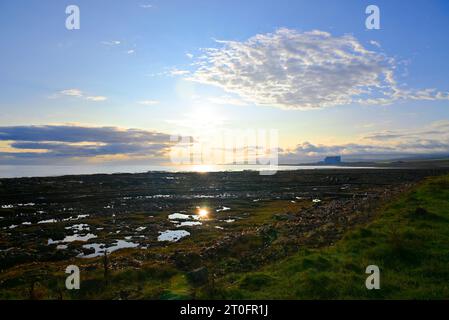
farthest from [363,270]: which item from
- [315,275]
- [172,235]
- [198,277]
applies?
[172,235]

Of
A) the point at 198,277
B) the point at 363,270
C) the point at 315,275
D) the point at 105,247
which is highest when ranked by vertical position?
the point at 315,275

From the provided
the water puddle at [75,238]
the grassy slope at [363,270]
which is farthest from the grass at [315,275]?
the water puddle at [75,238]

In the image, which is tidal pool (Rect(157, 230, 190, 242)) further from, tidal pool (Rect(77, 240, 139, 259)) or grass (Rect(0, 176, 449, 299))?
grass (Rect(0, 176, 449, 299))

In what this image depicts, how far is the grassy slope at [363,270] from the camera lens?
14.7 m

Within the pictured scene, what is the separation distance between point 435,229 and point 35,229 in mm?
46343

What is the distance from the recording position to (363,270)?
17125mm

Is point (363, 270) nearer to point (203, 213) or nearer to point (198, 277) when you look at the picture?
point (198, 277)

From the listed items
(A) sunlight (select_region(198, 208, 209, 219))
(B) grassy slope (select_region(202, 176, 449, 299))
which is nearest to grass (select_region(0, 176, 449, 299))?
(B) grassy slope (select_region(202, 176, 449, 299))

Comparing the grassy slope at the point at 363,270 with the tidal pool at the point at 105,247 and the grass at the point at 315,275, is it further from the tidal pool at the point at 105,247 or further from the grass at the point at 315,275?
the tidal pool at the point at 105,247

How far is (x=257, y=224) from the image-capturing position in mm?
45031

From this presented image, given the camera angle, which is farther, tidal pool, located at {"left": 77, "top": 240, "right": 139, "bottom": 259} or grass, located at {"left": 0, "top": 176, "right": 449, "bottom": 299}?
tidal pool, located at {"left": 77, "top": 240, "right": 139, "bottom": 259}

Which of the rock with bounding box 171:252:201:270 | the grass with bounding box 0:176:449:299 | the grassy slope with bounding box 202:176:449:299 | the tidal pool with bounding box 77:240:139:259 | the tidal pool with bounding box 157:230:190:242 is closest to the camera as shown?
the grassy slope with bounding box 202:176:449:299

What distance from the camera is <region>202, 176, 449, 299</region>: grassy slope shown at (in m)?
14.7
